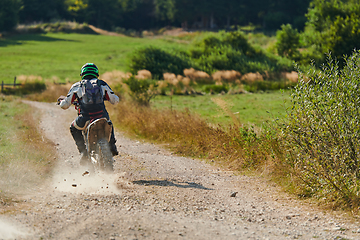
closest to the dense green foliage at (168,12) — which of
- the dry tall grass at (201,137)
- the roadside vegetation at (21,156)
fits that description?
the roadside vegetation at (21,156)

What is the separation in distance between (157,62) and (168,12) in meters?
55.7

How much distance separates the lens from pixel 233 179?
360 inches

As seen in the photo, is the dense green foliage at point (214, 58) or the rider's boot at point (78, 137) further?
the dense green foliage at point (214, 58)

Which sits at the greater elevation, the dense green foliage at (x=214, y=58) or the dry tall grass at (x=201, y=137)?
the dry tall grass at (x=201, y=137)

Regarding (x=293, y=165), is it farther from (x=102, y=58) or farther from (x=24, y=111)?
(x=102, y=58)

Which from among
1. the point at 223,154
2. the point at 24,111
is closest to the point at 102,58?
the point at 24,111

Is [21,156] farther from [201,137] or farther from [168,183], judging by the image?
[201,137]

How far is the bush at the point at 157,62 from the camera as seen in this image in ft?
138

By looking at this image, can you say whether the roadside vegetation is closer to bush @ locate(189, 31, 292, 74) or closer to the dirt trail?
the dirt trail

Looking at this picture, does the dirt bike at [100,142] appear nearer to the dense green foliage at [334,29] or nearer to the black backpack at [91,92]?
the black backpack at [91,92]

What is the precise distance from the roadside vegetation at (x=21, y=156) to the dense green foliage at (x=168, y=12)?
75.5 meters

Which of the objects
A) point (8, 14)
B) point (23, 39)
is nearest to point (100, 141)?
point (23, 39)

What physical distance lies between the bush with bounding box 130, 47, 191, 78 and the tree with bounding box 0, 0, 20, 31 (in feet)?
130

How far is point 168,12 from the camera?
312 feet
